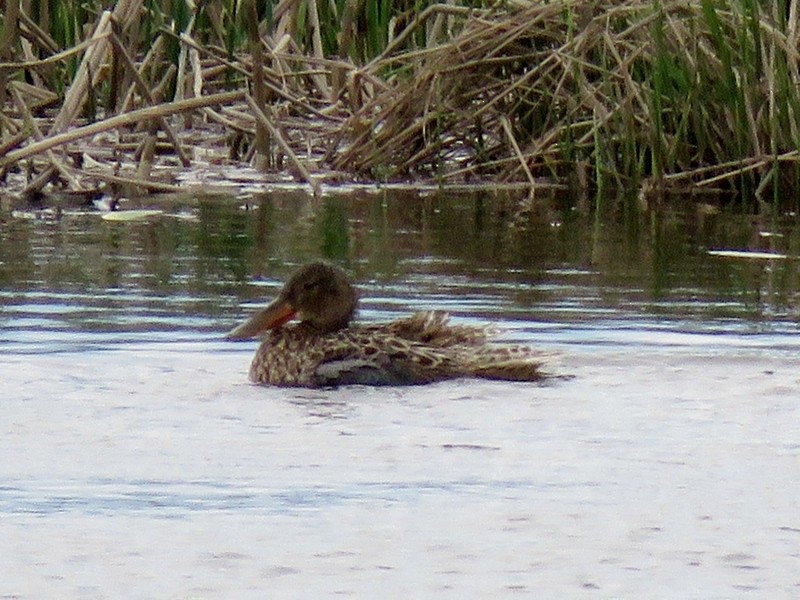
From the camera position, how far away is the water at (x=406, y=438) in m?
3.94

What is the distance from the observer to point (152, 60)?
1217cm

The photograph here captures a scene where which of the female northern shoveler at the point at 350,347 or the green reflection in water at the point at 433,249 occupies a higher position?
the green reflection in water at the point at 433,249

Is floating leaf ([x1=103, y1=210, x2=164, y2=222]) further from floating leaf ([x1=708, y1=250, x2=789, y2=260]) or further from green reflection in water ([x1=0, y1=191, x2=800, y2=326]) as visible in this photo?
floating leaf ([x1=708, y1=250, x2=789, y2=260])

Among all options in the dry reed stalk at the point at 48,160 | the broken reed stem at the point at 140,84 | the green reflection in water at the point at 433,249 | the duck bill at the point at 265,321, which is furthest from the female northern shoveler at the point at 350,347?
the broken reed stem at the point at 140,84

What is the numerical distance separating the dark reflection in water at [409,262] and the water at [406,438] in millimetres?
28

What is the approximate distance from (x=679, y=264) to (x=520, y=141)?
3.22 m

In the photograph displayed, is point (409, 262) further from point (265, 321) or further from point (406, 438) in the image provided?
point (406, 438)

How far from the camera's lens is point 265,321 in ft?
21.3

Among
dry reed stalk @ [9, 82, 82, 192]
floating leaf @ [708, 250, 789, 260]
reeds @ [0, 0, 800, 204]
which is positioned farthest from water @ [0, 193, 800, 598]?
reeds @ [0, 0, 800, 204]

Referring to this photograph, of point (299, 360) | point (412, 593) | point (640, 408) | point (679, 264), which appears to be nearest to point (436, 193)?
point (679, 264)

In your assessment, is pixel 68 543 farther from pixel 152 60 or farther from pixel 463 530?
pixel 152 60

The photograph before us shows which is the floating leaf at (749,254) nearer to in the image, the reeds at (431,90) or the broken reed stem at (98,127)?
the reeds at (431,90)

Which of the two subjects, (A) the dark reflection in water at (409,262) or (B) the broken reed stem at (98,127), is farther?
(B) the broken reed stem at (98,127)

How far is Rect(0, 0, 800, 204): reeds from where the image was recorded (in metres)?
10.3
